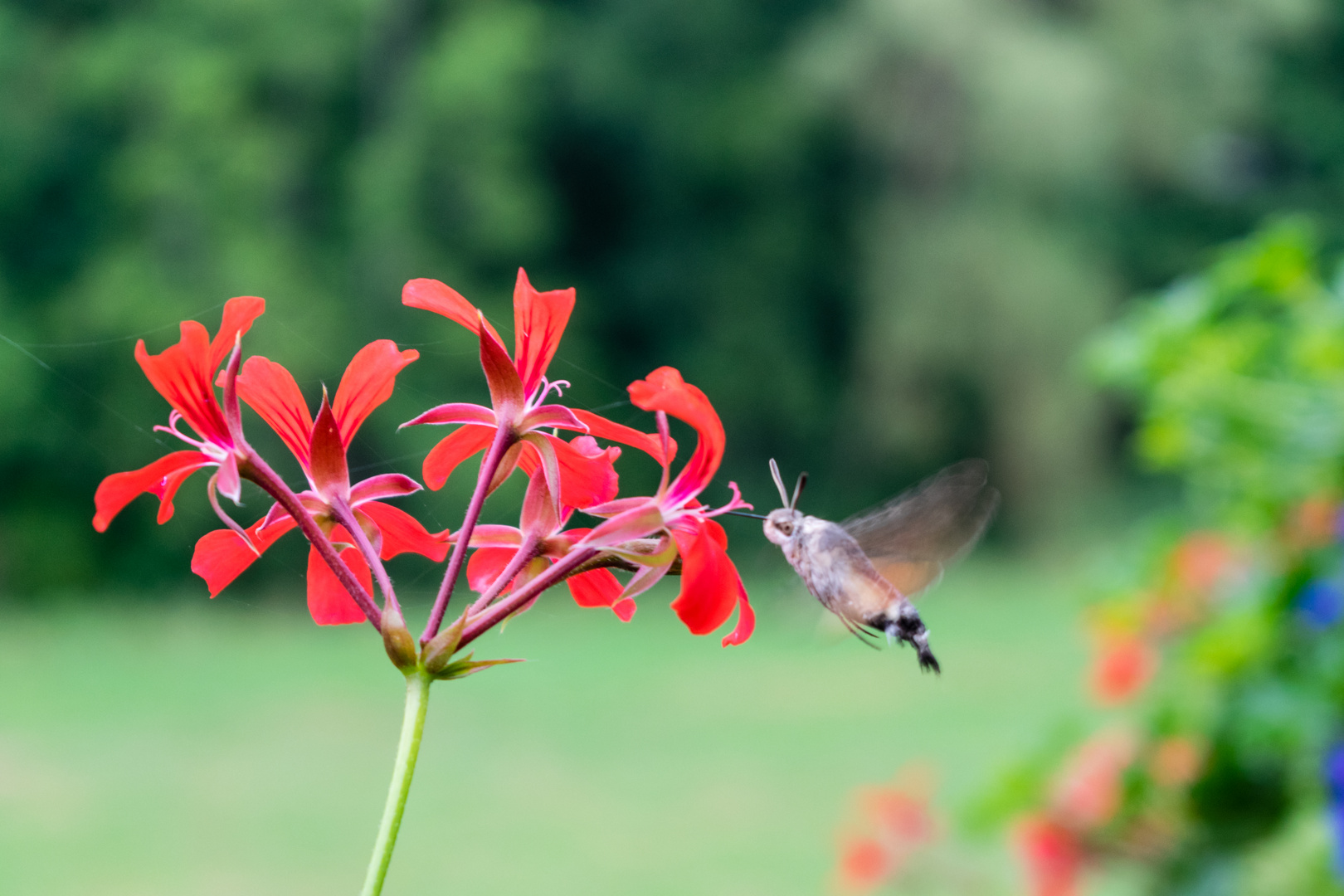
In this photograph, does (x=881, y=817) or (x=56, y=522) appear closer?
(x=881, y=817)

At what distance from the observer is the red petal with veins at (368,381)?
1.54 ft

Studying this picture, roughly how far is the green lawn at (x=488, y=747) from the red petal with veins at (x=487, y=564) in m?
2.06

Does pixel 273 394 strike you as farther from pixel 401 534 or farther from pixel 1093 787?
pixel 1093 787

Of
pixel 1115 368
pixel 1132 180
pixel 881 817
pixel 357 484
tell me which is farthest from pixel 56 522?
pixel 1132 180

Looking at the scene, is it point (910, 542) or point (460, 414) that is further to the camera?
point (910, 542)

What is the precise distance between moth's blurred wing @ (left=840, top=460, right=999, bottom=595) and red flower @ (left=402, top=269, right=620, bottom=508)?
0.22 meters

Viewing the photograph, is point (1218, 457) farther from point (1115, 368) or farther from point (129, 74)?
point (129, 74)

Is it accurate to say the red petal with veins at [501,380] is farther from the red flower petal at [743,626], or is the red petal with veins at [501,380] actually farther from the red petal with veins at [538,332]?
the red flower petal at [743,626]

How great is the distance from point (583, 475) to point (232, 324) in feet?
0.47

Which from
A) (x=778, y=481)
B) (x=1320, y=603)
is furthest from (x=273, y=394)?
(x=1320, y=603)

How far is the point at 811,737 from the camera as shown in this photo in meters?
5.55

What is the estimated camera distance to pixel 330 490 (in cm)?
46

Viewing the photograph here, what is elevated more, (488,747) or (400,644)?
(488,747)

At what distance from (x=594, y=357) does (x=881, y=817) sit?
6727 mm
